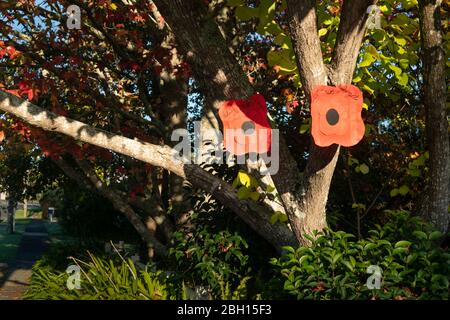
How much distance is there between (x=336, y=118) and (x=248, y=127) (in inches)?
35.1

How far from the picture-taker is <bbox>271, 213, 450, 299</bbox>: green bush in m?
5.11

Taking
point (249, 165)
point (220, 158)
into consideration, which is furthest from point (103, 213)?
point (249, 165)

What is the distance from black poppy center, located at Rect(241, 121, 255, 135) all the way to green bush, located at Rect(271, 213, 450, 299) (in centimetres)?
121

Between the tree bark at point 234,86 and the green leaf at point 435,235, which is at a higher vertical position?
the tree bark at point 234,86

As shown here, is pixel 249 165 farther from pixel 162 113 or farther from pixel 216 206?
pixel 162 113

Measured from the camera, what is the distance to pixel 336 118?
16.9 feet

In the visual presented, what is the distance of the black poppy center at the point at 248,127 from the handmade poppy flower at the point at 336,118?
711 millimetres

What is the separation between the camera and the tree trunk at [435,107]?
6273 mm

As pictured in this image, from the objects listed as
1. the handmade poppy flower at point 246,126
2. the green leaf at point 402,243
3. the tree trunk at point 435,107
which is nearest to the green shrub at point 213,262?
the handmade poppy flower at point 246,126

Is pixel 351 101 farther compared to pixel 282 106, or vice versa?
pixel 282 106

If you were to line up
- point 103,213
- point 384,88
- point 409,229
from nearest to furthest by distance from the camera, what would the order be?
point 409,229 → point 384,88 → point 103,213

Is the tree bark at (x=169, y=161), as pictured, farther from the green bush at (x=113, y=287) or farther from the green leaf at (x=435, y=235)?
the green leaf at (x=435, y=235)

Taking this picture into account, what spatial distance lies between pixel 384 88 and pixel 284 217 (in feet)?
7.67
